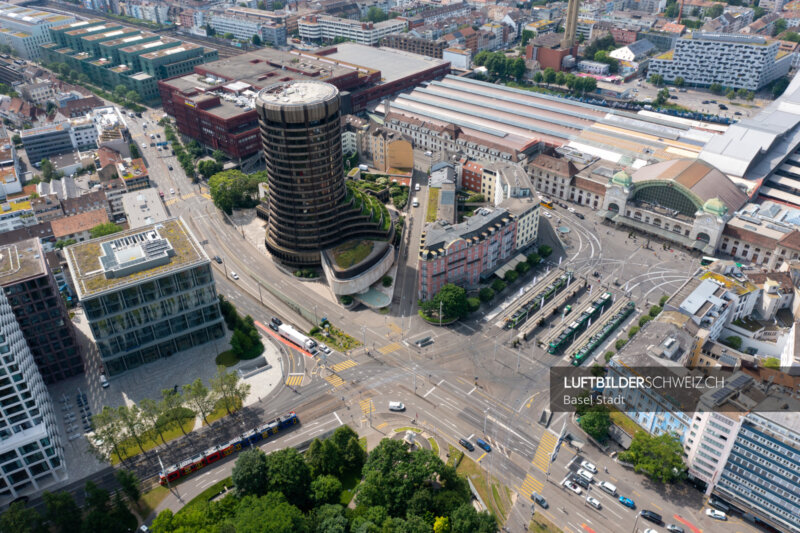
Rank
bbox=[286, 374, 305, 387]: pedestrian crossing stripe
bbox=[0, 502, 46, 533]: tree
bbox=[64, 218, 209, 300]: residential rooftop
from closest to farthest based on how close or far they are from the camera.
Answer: bbox=[0, 502, 46, 533]: tree, bbox=[64, 218, 209, 300]: residential rooftop, bbox=[286, 374, 305, 387]: pedestrian crossing stripe

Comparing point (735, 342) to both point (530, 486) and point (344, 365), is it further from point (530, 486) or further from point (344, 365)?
point (344, 365)

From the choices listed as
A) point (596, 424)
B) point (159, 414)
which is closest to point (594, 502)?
point (596, 424)

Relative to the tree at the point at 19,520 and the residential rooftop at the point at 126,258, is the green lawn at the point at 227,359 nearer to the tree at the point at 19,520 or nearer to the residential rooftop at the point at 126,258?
the residential rooftop at the point at 126,258

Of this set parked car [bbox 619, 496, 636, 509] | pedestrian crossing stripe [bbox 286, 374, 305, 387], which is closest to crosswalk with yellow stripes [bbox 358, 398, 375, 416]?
Result: pedestrian crossing stripe [bbox 286, 374, 305, 387]

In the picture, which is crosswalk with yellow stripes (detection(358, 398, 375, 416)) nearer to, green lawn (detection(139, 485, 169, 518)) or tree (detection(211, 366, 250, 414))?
tree (detection(211, 366, 250, 414))

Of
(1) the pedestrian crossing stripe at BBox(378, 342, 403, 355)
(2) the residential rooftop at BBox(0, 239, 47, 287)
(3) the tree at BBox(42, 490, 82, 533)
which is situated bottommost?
(1) the pedestrian crossing stripe at BBox(378, 342, 403, 355)

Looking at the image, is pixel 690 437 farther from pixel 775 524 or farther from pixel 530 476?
pixel 530 476
